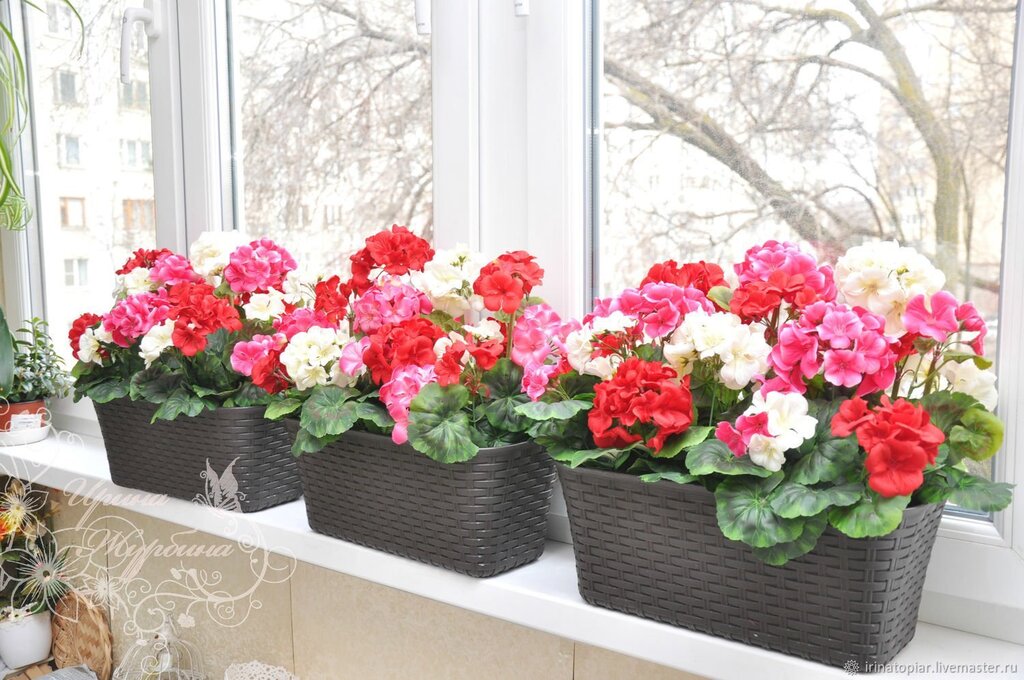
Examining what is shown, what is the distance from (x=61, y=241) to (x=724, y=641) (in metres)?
1.74

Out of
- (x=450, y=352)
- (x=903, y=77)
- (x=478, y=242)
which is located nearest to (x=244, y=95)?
(x=478, y=242)

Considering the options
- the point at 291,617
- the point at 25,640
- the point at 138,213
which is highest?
the point at 138,213

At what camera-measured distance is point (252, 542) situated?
132 cm

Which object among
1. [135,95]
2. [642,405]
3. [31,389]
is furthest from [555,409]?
[31,389]

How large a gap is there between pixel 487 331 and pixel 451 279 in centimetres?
8

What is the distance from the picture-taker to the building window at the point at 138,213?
1.81 meters

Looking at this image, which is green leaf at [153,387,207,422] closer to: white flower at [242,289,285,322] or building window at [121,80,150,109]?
white flower at [242,289,285,322]

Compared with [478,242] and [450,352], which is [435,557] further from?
[478,242]

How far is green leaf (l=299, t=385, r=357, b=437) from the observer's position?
1.07 m

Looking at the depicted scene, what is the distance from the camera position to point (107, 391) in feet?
4.59

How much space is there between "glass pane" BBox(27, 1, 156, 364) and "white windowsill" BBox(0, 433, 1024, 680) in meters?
0.59

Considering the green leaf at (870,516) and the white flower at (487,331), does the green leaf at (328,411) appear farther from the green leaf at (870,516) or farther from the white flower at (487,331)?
the green leaf at (870,516)

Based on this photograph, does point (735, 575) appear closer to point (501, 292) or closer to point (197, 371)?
point (501, 292)

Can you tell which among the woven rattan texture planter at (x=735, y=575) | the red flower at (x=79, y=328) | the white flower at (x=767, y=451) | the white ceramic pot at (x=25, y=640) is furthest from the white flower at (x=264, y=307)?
the white ceramic pot at (x=25, y=640)
